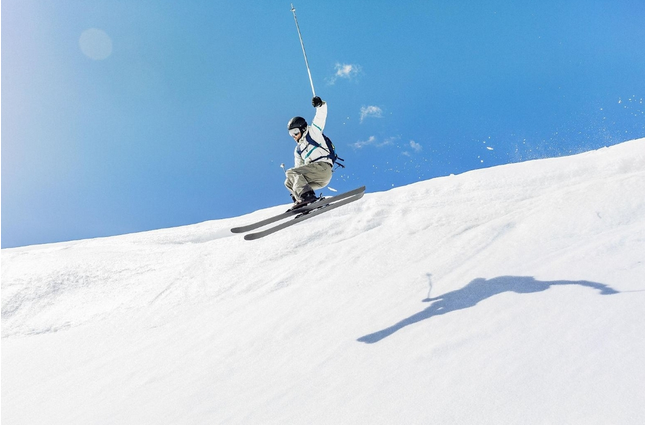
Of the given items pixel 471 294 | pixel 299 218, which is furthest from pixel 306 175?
pixel 471 294

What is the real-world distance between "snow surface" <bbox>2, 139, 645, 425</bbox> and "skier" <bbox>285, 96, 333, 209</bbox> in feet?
7.94

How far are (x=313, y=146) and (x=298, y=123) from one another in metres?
0.61

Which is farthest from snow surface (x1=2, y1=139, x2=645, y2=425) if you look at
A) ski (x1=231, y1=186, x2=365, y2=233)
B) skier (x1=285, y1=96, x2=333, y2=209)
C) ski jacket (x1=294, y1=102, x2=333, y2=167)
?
ski jacket (x1=294, y1=102, x2=333, y2=167)

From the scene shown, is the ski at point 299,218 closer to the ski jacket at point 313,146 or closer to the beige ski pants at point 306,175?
the beige ski pants at point 306,175

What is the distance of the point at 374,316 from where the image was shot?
7.71 meters

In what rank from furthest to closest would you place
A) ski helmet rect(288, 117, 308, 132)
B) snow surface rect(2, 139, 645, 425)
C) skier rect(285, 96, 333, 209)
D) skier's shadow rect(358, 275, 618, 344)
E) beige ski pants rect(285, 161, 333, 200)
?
1. beige ski pants rect(285, 161, 333, 200)
2. skier rect(285, 96, 333, 209)
3. ski helmet rect(288, 117, 308, 132)
4. skier's shadow rect(358, 275, 618, 344)
5. snow surface rect(2, 139, 645, 425)

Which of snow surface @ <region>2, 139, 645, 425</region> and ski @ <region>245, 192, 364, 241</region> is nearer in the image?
snow surface @ <region>2, 139, 645, 425</region>

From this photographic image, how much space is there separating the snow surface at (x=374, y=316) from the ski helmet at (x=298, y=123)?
3.75m

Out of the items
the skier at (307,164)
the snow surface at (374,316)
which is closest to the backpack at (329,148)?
the skier at (307,164)

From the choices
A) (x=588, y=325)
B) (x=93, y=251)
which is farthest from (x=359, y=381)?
(x=93, y=251)

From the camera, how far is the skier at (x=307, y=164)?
845 cm

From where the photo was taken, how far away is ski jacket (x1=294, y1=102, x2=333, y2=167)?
840cm

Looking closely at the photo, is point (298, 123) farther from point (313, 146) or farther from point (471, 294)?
point (471, 294)

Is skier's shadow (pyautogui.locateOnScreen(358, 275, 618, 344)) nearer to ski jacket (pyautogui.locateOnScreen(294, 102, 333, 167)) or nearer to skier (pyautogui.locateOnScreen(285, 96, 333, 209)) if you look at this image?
skier (pyautogui.locateOnScreen(285, 96, 333, 209))
